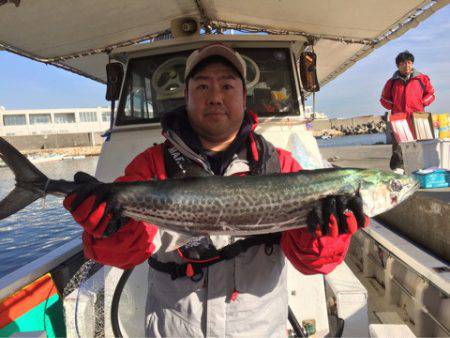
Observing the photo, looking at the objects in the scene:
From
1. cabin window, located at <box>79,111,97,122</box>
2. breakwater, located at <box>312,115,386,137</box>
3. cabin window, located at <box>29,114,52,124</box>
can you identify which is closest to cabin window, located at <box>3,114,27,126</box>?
cabin window, located at <box>29,114,52,124</box>

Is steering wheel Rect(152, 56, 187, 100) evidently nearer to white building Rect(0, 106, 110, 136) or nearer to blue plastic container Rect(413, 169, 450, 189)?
blue plastic container Rect(413, 169, 450, 189)

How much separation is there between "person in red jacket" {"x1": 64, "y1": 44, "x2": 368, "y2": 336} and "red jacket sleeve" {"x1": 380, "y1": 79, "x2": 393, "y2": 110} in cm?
676

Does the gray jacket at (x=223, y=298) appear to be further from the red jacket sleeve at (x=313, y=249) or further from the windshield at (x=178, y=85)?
the windshield at (x=178, y=85)

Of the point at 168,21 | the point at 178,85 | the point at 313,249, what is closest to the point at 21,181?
the point at 313,249

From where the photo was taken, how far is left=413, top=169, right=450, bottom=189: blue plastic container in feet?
19.8

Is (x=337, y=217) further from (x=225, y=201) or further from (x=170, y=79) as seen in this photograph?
(x=170, y=79)

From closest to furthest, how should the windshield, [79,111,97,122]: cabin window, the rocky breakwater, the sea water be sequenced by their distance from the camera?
the windshield, the sea water, the rocky breakwater, [79,111,97,122]: cabin window

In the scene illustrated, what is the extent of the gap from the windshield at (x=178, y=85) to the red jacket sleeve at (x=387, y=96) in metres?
4.47

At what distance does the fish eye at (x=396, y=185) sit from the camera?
2500mm

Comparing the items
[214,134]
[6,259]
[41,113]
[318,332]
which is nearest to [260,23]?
[214,134]

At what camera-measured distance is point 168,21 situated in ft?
16.6

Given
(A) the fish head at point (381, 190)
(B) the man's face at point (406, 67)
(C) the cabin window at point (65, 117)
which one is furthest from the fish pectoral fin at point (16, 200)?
(C) the cabin window at point (65, 117)

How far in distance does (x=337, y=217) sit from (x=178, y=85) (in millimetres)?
3190

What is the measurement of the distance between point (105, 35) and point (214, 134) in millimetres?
3391
